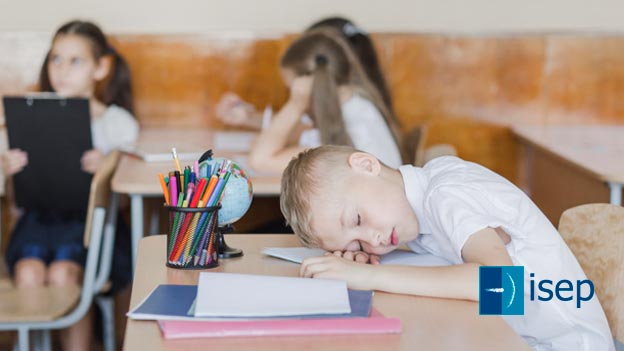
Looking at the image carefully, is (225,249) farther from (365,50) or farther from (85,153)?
(365,50)

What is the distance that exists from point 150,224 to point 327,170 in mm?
2243

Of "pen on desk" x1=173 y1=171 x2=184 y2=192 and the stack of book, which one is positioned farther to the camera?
"pen on desk" x1=173 y1=171 x2=184 y2=192

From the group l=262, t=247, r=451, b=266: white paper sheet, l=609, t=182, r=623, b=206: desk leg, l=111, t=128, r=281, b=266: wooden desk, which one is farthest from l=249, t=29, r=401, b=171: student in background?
l=262, t=247, r=451, b=266: white paper sheet

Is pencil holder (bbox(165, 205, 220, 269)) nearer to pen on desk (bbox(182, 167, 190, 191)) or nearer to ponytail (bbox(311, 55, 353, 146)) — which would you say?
pen on desk (bbox(182, 167, 190, 191))

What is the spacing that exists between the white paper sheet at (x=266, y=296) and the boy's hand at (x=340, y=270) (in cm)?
4

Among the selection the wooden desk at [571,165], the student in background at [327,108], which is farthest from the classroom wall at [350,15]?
the student in background at [327,108]

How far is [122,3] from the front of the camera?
12.4 feet

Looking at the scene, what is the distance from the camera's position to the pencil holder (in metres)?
1.63

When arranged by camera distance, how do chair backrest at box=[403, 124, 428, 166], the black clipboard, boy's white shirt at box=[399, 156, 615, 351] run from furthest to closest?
chair backrest at box=[403, 124, 428, 166], the black clipboard, boy's white shirt at box=[399, 156, 615, 351]

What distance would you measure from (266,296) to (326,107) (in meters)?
1.72

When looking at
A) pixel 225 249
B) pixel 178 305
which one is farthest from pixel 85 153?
pixel 178 305

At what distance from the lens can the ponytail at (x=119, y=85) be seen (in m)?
3.69

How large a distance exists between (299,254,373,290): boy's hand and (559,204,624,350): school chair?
507mm

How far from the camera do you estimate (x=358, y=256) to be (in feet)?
5.41
